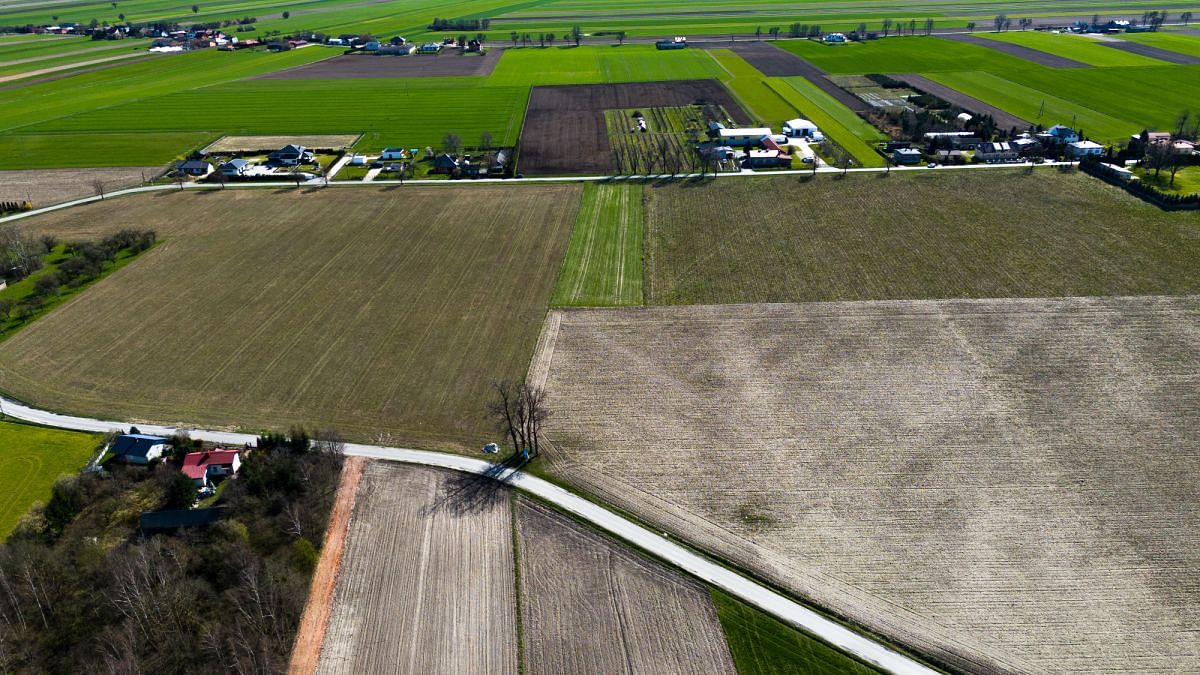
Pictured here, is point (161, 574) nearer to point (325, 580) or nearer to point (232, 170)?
point (325, 580)

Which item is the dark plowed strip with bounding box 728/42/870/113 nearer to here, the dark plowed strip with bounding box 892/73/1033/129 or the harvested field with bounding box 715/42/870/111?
the harvested field with bounding box 715/42/870/111

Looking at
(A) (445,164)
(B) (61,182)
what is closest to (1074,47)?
(A) (445,164)

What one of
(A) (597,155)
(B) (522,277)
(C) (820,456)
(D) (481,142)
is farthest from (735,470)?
(D) (481,142)

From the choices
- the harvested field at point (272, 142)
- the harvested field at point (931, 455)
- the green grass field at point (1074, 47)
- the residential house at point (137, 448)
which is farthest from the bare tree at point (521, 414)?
the green grass field at point (1074, 47)

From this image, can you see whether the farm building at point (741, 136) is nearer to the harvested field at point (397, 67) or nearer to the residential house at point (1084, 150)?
the residential house at point (1084, 150)

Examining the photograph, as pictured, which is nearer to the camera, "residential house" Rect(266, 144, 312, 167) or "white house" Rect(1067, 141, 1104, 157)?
"white house" Rect(1067, 141, 1104, 157)

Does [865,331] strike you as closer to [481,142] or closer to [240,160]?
[481,142]

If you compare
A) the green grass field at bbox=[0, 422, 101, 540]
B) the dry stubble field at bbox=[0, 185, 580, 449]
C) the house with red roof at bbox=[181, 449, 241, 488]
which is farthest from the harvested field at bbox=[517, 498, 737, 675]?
the green grass field at bbox=[0, 422, 101, 540]
